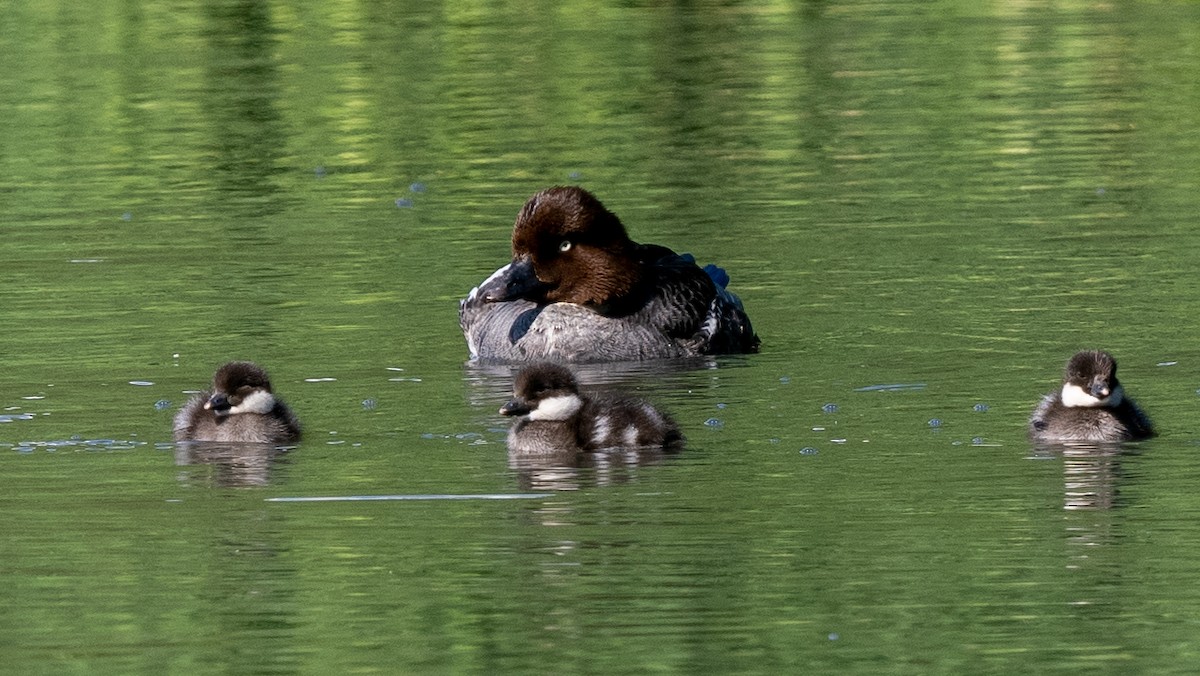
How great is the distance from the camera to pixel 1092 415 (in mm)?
12102

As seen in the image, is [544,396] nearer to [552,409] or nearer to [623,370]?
[552,409]

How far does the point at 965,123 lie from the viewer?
23.9 m

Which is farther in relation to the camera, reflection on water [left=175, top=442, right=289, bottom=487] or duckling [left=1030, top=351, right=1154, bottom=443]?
duckling [left=1030, top=351, right=1154, bottom=443]

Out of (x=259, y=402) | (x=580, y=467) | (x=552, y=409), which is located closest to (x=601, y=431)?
(x=552, y=409)

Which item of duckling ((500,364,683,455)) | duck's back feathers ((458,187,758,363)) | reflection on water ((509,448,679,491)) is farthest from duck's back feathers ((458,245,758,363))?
reflection on water ((509,448,679,491))

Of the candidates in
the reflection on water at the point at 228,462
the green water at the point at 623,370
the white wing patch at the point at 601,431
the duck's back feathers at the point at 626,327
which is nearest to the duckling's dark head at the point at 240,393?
the reflection on water at the point at 228,462

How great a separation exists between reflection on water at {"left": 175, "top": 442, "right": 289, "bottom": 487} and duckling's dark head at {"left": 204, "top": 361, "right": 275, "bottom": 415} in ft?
0.58

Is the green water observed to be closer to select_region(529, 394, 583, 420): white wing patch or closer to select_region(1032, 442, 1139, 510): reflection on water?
select_region(1032, 442, 1139, 510): reflection on water

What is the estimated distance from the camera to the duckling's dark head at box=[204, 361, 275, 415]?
12.6 m

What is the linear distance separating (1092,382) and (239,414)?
408cm

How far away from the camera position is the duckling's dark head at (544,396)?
12398 millimetres

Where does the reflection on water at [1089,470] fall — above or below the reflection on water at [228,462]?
below

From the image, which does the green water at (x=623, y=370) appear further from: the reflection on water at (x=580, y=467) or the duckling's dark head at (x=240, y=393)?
the duckling's dark head at (x=240, y=393)

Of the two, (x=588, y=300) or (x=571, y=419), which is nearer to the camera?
(x=571, y=419)
